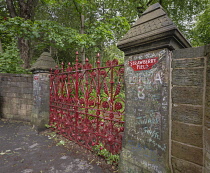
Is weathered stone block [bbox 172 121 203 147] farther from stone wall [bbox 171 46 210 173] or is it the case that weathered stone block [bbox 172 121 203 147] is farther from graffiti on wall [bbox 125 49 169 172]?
graffiti on wall [bbox 125 49 169 172]

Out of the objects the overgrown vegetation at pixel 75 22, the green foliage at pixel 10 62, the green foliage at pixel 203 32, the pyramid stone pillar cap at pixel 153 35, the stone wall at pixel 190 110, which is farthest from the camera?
the green foliage at pixel 203 32

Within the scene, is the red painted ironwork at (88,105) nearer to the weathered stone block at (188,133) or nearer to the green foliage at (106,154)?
the green foliage at (106,154)

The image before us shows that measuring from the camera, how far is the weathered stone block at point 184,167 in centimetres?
141

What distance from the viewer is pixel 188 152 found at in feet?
4.81

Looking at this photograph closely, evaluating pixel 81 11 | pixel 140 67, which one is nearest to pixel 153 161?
pixel 140 67

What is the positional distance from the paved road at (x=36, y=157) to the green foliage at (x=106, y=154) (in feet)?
0.75

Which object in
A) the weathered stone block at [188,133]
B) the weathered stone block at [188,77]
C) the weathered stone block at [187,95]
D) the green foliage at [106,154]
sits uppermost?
the weathered stone block at [188,77]

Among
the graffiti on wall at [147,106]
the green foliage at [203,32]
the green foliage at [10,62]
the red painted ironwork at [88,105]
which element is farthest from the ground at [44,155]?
the green foliage at [203,32]

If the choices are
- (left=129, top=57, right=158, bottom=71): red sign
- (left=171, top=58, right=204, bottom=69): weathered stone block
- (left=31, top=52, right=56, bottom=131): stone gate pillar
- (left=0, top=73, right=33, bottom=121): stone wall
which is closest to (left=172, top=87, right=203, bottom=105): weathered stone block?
Result: (left=171, top=58, right=204, bottom=69): weathered stone block

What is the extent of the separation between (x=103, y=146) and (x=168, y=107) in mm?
1587

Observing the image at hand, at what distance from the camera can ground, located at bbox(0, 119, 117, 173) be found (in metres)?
2.31

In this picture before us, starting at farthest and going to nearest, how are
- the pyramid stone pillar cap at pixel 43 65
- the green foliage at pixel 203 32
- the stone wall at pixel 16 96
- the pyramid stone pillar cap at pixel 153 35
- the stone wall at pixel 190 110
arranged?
the green foliage at pixel 203 32
the stone wall at pixel 16 96
the pyramid stone pillar cap at pixel 43 65
the pyramid stone pillar cap at pixel 153 35
the stone wall at pixel 190 110

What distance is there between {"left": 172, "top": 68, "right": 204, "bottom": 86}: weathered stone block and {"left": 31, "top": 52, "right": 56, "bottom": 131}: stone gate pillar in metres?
3.64

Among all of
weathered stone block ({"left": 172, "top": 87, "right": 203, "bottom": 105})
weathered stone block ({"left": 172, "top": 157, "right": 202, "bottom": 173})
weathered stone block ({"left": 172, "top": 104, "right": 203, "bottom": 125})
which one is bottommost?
weathered stone block ({"left": 172, "top": 157, "right": 202, "bottom": 173})
